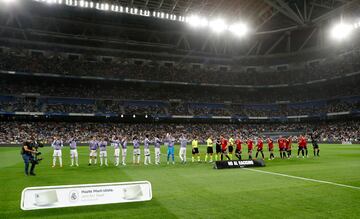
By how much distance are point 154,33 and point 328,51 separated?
1660 inches

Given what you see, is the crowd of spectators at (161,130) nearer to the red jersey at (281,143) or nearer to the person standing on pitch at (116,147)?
the person standing on pitch at (116,147)

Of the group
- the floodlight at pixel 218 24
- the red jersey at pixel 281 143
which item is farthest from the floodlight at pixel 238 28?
the red jersey at pixel 281 143

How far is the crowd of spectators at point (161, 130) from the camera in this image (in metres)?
49.2

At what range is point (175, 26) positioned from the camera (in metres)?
55.2

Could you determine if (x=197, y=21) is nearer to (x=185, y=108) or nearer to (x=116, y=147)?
(x=185, y=108)

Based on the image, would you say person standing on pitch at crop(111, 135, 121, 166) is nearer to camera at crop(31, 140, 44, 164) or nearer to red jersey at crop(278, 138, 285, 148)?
camera at crop(31, 140, 44, 164)

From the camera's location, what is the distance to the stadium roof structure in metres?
47.6
